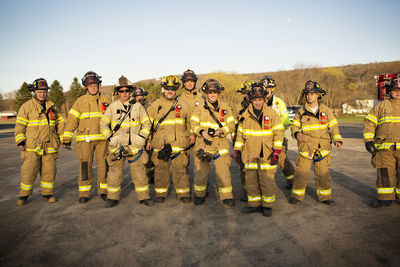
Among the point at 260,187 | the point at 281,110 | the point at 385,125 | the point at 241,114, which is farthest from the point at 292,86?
the point at 260,187

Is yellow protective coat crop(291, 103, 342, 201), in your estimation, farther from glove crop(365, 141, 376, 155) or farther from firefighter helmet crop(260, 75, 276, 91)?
firefighter helmet crop(260, 75, 276, 91)

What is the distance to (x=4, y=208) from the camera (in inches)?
190

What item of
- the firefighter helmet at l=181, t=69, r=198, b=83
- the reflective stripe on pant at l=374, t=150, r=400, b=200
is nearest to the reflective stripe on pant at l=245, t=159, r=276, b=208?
the reflective stripe on pant at l=374, t=150, r=400, b=200

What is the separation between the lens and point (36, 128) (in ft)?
16.7

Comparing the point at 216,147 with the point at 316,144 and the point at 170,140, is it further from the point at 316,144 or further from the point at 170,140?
the point at 316,144

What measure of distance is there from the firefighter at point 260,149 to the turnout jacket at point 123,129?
1.97 metres

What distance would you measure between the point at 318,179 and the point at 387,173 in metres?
1.16

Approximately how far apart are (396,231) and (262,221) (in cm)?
183

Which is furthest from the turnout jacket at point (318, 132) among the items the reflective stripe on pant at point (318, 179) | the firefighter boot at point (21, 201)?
the firefighter boot at point (21, 201)

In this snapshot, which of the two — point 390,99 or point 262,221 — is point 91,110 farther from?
point 390,99

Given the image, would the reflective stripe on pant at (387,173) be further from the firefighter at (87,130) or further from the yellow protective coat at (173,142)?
the firefighter at (87,130)

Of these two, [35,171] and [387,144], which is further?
[35,171]

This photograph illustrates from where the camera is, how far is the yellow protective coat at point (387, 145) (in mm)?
4512

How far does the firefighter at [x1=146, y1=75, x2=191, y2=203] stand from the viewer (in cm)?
508
